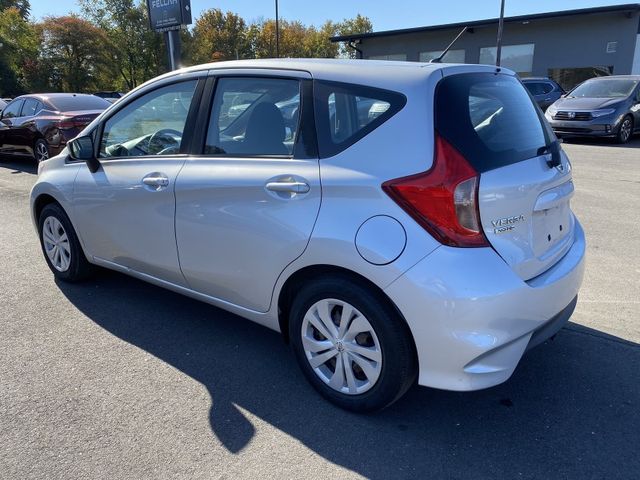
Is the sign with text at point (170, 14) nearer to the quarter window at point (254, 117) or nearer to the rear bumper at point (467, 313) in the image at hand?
the quarter window at point (254, 117)

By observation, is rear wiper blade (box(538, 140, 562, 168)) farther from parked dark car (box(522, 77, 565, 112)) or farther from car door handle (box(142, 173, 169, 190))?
parked dark car (box(522, 77, 565, 112))

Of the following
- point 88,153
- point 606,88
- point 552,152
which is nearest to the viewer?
point 552,152

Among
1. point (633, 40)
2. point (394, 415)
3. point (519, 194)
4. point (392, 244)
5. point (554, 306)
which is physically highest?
point (633, 40)

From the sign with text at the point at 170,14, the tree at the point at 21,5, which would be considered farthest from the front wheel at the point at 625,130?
the tree at the point at 21,5

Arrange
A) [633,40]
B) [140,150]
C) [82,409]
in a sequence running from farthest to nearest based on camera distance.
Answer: [633,40] < [140,150] < [82,409]

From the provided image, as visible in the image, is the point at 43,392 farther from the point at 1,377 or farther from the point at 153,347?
the point at 153,347

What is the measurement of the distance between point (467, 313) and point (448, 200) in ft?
1.59

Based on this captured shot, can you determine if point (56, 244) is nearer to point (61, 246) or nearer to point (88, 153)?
point (61, 246)

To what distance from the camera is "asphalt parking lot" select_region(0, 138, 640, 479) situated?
2.35 metres

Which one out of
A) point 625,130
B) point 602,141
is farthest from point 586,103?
point 602,141

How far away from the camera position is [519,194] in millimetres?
2414

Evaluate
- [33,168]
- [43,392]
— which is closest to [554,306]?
[43,392]

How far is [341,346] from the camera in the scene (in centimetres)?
262

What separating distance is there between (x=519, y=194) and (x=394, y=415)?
125cm
